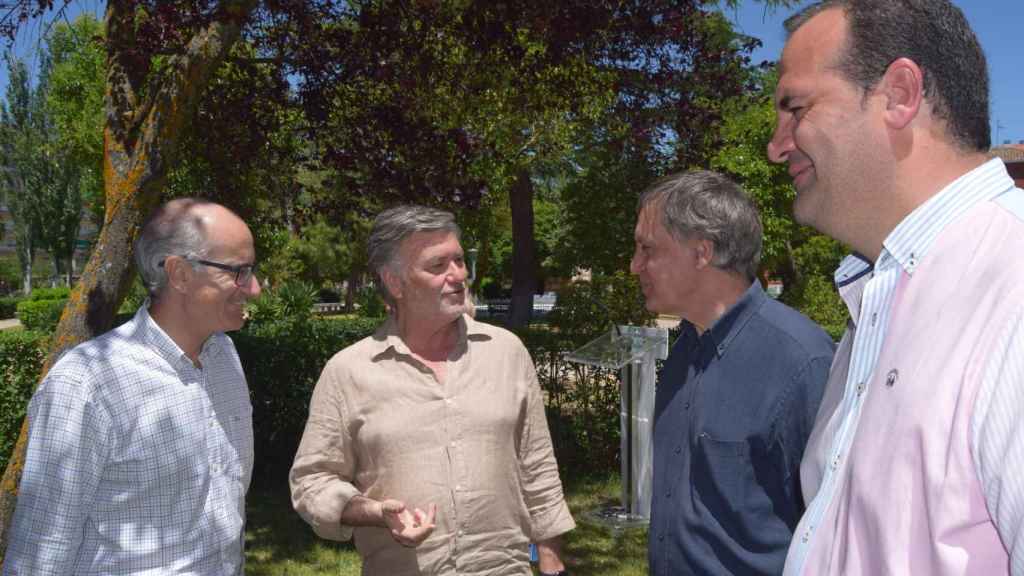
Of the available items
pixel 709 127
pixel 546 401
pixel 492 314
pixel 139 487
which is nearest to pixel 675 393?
pixel 139 487

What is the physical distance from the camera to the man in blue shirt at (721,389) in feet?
7.17

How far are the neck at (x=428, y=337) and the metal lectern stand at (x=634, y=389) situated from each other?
3.42 meters

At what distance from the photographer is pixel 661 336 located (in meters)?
6.32

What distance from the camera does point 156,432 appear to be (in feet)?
7.31

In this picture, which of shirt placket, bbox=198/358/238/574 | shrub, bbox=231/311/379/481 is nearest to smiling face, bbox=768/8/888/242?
shirt placket, bbox=198/358/238/574

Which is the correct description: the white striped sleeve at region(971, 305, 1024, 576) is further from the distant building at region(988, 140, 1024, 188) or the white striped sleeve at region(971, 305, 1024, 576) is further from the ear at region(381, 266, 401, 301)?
the distant building at region(988, 140, 1024, 188)

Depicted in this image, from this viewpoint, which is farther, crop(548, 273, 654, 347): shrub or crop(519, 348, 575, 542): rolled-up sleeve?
crop(548, 273, 654, 347): shrub

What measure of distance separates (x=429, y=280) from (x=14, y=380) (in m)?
5.13

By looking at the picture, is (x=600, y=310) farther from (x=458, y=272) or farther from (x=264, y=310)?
(x=264, y=310)

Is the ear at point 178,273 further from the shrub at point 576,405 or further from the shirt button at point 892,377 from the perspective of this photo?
the shrub at point 576,405

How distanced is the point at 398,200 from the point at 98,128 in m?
23.7

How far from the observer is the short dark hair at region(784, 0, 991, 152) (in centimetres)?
136

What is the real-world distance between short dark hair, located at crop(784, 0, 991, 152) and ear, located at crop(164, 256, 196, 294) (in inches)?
77.6

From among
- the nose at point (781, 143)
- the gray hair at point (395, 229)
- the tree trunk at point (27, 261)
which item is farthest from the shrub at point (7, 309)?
the nose at point (781, 143)
